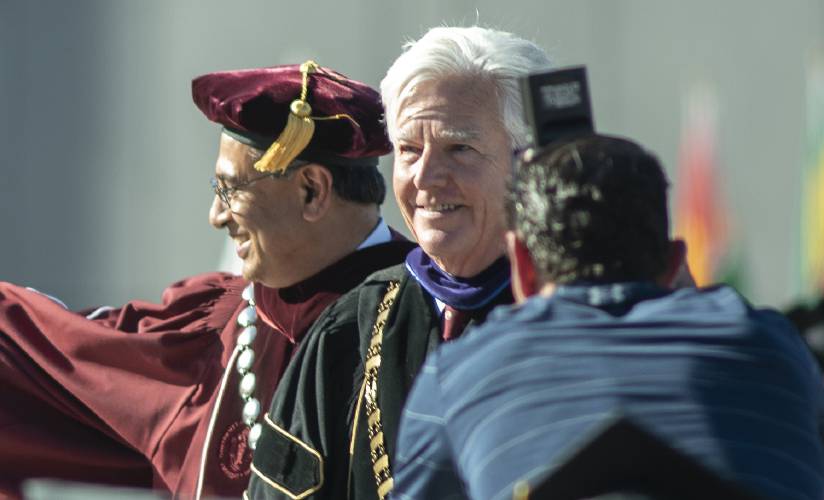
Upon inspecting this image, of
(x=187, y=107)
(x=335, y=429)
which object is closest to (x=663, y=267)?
(x=335, y=429)

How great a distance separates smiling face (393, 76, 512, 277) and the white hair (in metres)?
0.02

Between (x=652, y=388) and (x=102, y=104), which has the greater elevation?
(x=652, y=388)

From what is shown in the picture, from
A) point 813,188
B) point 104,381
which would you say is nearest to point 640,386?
point 104,381

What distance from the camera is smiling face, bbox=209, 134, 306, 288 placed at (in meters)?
3.83

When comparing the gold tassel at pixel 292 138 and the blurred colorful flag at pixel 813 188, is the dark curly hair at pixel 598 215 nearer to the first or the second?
the gold tassel at pixel 292 138

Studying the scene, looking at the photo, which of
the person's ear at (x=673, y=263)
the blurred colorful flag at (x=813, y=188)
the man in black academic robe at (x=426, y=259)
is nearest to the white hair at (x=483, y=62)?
the man in black academic robe at (x=426, y=259)

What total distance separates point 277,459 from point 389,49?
366cm

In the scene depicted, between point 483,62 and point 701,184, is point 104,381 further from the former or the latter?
point 701,184

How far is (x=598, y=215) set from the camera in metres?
2.11

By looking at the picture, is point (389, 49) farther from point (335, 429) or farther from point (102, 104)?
point (335, 429)

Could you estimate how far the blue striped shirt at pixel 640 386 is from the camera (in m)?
2.01

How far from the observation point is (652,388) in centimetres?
202

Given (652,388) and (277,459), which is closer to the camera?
(652,388)

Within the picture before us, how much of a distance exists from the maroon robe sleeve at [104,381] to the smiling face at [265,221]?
235 millimetres
